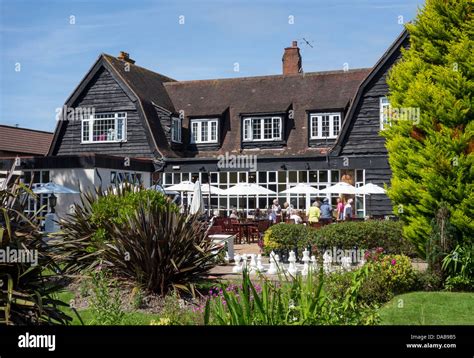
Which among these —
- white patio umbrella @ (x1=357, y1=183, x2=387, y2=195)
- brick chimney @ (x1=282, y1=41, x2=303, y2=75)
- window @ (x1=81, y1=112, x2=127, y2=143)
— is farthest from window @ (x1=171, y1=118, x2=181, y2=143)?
white patio umbrella @ (x1=357, y1=183, x2=387, y2=195)

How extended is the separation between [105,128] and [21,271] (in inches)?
1190

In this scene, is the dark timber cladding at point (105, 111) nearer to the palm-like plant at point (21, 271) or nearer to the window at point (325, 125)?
the window at point (325, 125)

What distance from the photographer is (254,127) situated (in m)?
34.0

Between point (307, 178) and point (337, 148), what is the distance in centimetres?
223

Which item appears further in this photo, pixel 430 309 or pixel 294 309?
pixel 430 309

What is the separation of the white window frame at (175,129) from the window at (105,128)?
2.59 m

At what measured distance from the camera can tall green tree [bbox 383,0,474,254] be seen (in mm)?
10484

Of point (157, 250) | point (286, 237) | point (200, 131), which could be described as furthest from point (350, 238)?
point (200, 131)

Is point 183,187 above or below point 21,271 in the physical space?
above

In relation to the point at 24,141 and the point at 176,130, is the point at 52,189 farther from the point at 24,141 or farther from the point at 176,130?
the point at 176,130

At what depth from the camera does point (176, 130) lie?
114 ft

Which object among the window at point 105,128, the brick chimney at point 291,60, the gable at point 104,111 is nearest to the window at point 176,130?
the gable at point 104,111

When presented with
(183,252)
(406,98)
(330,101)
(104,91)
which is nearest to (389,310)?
(183,252)
